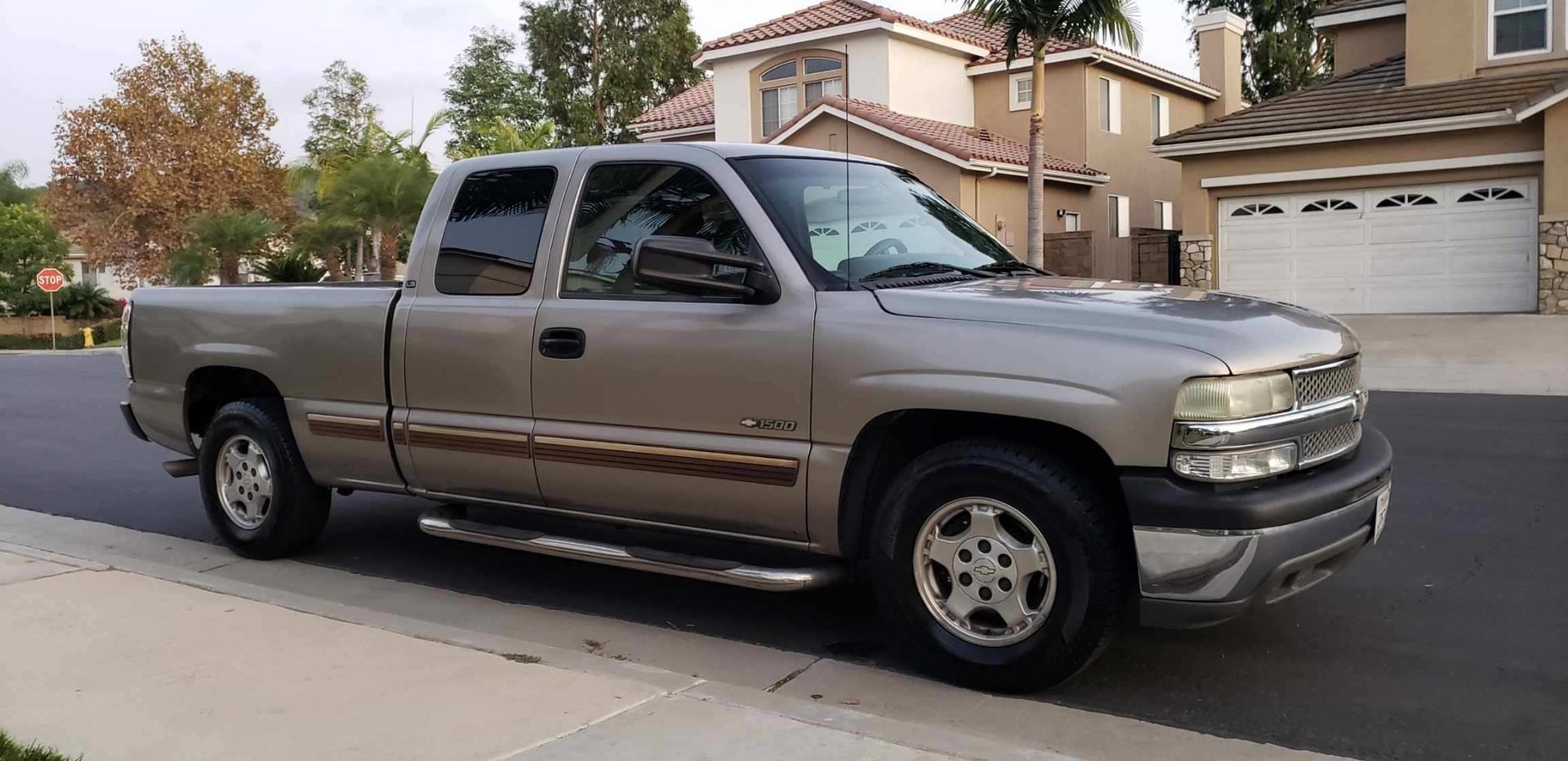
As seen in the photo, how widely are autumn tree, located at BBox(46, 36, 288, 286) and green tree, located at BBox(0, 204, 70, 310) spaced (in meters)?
5.21

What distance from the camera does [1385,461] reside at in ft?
15.4

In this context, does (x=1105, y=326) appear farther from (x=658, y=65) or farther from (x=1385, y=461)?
(x=658, y=65)

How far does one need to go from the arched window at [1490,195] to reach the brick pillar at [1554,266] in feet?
2.81

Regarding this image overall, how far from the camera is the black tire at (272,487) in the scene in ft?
21.3

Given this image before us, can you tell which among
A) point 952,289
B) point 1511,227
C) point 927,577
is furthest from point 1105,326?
point 1511,227

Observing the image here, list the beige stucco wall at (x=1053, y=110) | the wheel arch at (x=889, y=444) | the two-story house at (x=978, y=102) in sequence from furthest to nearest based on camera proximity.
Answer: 1. the beige stucco wall at (x=1053, y=110)
2. the two-story house at (x=978, y=102)
3. the wheel arch at (x=889, y=444)

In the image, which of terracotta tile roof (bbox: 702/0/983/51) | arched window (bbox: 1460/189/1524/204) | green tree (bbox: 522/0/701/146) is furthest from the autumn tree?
arched window (bbox: 1460/189/1524/204)

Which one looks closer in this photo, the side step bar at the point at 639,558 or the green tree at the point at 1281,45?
the side step bar at the point at 639,558

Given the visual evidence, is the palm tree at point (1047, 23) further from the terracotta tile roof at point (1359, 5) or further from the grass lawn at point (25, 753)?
the grass lawn at point (25, 753)

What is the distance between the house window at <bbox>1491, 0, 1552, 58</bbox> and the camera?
20844mm

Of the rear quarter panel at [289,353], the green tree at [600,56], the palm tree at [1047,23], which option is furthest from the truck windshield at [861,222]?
the green tree at [600,56]

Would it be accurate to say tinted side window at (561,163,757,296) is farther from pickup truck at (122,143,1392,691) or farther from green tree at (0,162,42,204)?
green tree at (0,162,42,204)

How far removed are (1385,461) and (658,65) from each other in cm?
4559

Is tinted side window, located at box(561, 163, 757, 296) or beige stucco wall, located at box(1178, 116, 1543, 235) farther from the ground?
beige stucco wall, located at box(1178, 116, 1543, 235)
